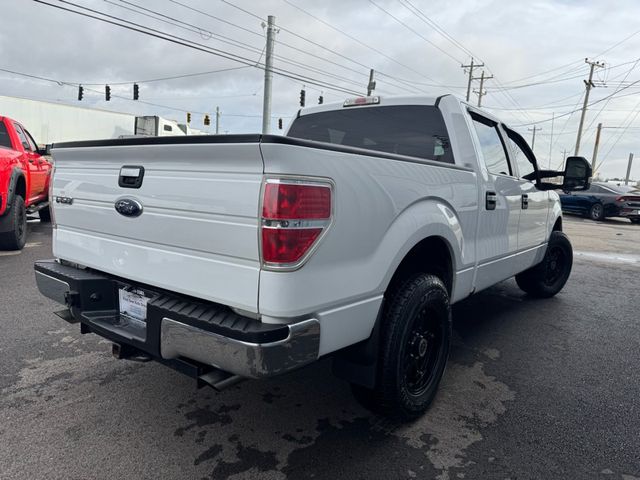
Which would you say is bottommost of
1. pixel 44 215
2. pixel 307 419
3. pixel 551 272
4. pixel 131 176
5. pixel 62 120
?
pixel 307 419

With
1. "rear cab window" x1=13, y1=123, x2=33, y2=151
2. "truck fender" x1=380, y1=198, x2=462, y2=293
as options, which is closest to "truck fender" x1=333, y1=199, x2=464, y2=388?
"truck fender" x1=380, y1=198, x2=462, y2=293

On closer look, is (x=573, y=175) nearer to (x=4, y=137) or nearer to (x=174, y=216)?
(x=174, y=216)

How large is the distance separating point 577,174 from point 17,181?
6.88 m

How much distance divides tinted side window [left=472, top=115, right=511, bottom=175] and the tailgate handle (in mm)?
2369

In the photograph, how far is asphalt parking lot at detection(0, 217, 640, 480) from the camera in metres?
2.21

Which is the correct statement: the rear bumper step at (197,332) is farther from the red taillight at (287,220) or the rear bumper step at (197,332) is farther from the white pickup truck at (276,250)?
the red taillight at (287,220)

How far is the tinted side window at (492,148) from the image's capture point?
3478mm

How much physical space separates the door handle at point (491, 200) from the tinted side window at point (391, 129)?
400 mm

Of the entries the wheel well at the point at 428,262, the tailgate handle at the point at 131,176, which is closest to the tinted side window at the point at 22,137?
the tailgate handle at the point at 131,176

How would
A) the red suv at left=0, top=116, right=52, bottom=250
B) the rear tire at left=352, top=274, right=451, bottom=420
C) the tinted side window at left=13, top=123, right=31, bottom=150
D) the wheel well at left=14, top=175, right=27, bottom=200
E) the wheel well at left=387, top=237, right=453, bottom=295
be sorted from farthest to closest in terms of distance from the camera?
the tinted side window at left=13, top=123, right=31, bottom=150, the wheel well at left=14, top=175, right=27, bottom=200, the red suv at left=0, top=116, right=52, bottom=250, the wheel well at left=387, top=237, right=453, bottom=295, the rear tire at left=352, top=274, right=451, bottom=420

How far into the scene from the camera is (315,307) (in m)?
1.87

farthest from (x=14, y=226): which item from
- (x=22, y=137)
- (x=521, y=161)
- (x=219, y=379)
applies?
(x=521, y=161)

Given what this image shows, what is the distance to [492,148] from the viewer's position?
3.67 meters

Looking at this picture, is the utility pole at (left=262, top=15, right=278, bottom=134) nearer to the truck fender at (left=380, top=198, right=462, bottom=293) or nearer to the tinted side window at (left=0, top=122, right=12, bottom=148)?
the tinted side window at (left=0, top=122, right=12, bottom=148)
